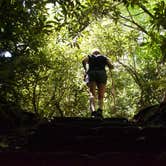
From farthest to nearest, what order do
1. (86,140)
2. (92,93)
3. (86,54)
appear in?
(86,54)
(92,93)
(86,140)

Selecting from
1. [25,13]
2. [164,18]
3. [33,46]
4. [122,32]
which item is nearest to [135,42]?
[122,32]

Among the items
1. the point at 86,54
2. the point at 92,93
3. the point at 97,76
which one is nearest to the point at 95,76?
the point at 97,76

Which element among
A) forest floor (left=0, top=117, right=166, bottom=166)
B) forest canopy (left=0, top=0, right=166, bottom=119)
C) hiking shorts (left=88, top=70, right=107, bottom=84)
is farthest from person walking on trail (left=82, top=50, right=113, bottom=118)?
forest floor (left=0, top=117, right=166, bottom=166)

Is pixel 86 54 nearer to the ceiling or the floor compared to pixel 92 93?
nearer to the ceiling

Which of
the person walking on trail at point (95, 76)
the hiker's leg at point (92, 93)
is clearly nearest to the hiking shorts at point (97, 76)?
the person walking on trail at point (95, 76)

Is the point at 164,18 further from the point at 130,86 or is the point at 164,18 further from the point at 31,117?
the point at 130,86

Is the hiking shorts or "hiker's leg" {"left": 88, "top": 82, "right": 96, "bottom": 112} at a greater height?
the hiking shorts

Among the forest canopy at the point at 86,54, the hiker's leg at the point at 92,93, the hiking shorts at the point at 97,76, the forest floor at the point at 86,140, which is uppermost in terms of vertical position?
the forest canopy at the point at 86,54

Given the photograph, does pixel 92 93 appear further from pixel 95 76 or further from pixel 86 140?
pixel 86 140

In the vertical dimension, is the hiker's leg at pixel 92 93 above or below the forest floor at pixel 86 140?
above

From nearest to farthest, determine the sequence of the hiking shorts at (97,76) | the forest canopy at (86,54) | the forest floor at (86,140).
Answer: the forest floor at (86,140) < the forest canopy at (86,54) < the hiking shorts at (97,76)

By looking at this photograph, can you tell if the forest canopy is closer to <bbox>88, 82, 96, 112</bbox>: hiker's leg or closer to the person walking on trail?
the person walking on trail

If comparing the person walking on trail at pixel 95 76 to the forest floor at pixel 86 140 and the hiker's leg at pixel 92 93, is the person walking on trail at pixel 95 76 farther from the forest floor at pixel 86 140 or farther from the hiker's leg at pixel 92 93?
the forest floor at pixel 86 140

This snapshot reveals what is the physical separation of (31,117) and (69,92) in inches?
665
